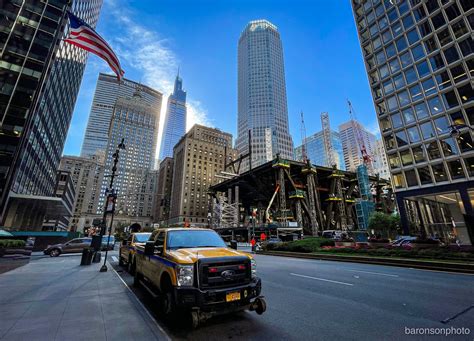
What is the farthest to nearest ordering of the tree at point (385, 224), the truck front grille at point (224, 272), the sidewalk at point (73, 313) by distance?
the tree at point (385, 224) → the truck front grille at point (224, 272) → the sidewalk at point (73, 313)

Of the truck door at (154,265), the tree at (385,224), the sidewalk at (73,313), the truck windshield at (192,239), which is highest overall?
the tree at (385,224)

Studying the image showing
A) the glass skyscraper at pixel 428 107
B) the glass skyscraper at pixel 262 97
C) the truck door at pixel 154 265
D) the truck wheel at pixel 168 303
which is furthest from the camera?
the glass skyscraper at pixel 262 97

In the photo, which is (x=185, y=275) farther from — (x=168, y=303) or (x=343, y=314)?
(x=343, y=314)

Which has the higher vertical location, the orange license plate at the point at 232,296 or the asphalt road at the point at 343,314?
the orange license plate at the point at 232,296

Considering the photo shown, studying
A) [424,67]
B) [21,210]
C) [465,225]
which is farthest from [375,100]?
[21,210]

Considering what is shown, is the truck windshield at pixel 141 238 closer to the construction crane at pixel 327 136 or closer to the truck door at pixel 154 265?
the truck door at pixel 154 265

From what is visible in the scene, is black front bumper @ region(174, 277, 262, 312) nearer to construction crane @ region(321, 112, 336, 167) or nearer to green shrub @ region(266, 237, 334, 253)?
green shrub @ region(266, 237, 334, 253)

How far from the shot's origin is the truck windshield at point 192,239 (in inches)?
236

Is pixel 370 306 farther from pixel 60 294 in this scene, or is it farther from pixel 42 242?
pixel 42 242

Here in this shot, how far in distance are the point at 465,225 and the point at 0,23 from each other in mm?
78060

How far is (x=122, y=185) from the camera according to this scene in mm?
133375

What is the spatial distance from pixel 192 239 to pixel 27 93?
1899 inches

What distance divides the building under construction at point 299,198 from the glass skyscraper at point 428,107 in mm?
20939

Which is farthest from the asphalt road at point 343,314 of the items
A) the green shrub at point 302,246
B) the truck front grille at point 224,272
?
the green shrub at point 302,246
